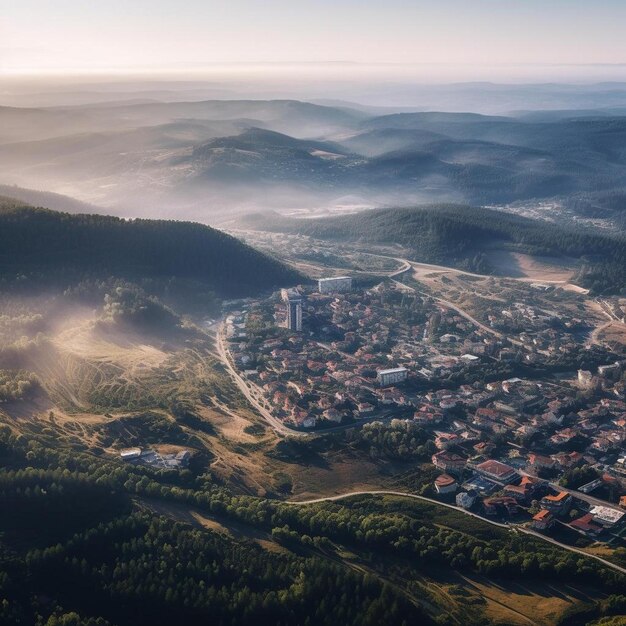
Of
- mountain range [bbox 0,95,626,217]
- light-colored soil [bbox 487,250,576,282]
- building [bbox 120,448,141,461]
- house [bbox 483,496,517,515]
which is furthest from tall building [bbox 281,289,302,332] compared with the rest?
mountain range [bbox 0,95,626,217]

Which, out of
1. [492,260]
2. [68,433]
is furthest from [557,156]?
[68,433]

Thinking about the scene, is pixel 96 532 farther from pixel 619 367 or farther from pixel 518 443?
pixel 619 367

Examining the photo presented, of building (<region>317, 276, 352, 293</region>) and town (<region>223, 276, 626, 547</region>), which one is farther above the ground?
building (<region>317, 276, 352, 293</region>)

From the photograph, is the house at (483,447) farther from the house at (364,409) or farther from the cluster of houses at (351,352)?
the house at (364,409)

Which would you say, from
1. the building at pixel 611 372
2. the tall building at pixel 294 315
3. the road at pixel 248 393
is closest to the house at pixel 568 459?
the building at pixel 611 372

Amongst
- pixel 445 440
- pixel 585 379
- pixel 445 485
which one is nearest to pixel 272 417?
pixel 445 440

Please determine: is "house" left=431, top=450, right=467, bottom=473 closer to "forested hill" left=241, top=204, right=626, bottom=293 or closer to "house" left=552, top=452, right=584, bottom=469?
"house" left=552, top=452, right=584, bottom=469
